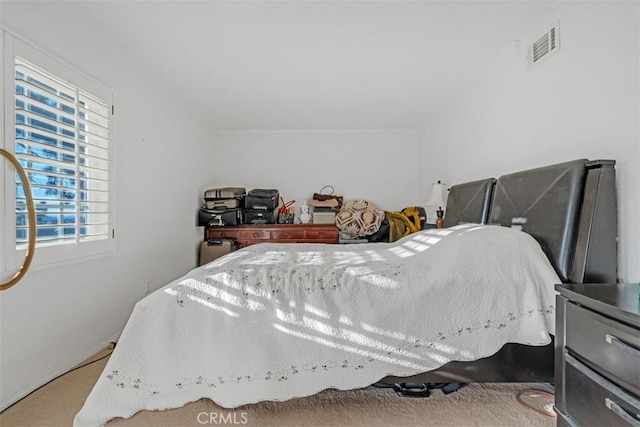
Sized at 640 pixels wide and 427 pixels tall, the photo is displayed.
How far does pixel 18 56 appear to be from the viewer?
165cm

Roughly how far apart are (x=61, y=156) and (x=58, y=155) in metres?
0.02

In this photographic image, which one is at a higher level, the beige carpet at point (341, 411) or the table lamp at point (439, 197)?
the table lamp at point (439, 197)

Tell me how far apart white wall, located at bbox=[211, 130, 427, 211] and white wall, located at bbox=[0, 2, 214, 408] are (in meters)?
0.93

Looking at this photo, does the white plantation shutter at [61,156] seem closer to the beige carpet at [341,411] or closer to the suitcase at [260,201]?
the beige carpet at [341,411]

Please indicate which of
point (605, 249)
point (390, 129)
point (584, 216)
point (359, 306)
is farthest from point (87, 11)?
point (390, 129)

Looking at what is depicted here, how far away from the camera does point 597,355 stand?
106 cm

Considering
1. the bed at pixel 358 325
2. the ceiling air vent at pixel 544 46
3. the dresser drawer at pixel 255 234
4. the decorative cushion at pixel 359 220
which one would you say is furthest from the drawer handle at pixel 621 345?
the dresser drawer at pixel 255 234

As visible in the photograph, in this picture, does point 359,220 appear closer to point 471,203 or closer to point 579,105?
point 471,203

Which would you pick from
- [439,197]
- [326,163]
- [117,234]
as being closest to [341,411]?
[117,234]

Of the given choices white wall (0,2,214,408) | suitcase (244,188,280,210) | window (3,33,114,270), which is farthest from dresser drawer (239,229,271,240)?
window (3,33,114,270)

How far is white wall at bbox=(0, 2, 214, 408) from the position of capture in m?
1.71

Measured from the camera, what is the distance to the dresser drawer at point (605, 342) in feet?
3.05

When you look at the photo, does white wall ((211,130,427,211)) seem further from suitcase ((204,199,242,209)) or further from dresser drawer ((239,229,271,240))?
dresser drawer ((239,229,271,240))

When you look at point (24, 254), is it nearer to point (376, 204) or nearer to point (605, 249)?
point (605, 249)
